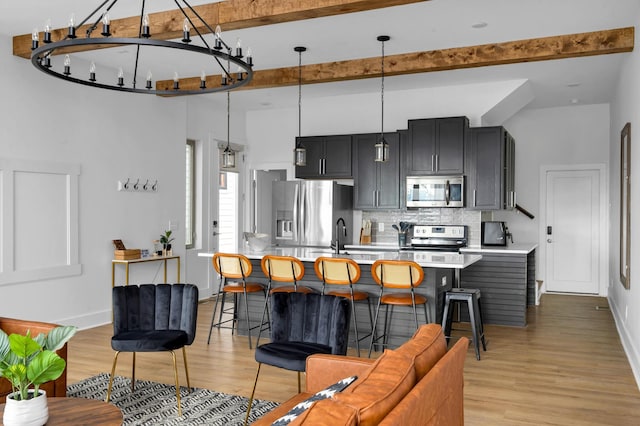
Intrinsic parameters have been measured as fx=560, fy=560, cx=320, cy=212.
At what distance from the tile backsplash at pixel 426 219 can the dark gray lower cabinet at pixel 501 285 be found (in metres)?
0.88

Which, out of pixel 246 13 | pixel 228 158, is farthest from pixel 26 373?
pixel 228 158

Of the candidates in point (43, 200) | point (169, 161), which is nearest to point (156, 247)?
point (169, 161)

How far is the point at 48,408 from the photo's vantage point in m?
2.58

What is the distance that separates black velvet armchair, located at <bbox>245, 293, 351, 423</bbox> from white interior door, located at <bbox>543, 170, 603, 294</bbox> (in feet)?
21.9

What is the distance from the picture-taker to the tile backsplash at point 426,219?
7.64 metres

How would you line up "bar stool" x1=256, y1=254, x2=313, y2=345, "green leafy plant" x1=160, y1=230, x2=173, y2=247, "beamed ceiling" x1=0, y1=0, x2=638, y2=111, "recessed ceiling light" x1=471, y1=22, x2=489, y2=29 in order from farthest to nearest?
"green leafy plant" x1=160, y1=230, x2=173, y2=247, "bar stool" x1=256, y1=254, x2=313, y2=345, "recessed ceiling light" x1=471, y1=22, x2=489, y2=29, "beamed ceiling" x1=0, y1=0, x2=638, y2=111

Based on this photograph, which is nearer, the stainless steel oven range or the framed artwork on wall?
the framed artwork on wall

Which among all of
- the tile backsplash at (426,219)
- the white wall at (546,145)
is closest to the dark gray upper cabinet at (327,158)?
the tile backsplash at (426,219)

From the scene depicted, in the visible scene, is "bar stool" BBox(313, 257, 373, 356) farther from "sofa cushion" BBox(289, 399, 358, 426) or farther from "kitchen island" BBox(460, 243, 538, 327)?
"sofa cushion" BBox(289, 399, 358, 426)

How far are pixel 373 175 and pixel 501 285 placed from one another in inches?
93.8

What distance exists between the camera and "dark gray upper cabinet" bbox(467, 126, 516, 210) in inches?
284

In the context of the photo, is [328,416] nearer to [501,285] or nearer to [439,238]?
[501,285]

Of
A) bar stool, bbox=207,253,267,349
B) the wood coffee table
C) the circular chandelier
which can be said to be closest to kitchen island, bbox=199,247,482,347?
bar stool, bbox=207,253,267,349

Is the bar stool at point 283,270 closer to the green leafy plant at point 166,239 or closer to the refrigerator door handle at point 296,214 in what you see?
the green leafy plant at point 166,239
